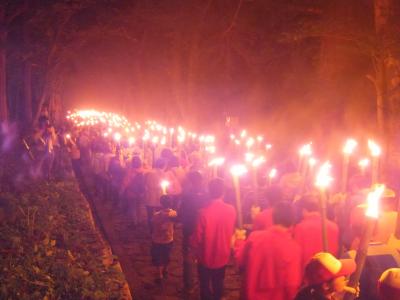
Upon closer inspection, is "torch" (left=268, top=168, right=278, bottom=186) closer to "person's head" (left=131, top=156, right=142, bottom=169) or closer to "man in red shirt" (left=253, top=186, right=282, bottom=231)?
"man in red shirt" (left=253, top=186, right=282, bottom=231)

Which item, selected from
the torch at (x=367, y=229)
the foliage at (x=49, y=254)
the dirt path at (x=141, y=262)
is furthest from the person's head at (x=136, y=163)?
the torch at (x=367, y=229)

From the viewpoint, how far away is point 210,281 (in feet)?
22.3

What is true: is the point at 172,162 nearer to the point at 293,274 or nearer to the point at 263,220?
the point at 263,220

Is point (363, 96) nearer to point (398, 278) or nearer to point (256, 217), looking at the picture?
point (256, 217)

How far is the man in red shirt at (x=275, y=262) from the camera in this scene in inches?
195

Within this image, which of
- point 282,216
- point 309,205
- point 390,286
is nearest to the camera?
point 390,286

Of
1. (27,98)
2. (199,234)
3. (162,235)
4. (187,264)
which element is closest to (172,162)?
(162,235)

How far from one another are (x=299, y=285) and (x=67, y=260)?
3492 mm

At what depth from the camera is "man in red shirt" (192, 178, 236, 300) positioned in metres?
6.39

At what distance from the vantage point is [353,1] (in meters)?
15.9

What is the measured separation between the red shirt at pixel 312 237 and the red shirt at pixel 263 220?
A: 1.45ft

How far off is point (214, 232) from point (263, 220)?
78 centimetres

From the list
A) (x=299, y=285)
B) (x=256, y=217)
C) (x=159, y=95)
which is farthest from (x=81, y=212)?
(x=159, y=95)

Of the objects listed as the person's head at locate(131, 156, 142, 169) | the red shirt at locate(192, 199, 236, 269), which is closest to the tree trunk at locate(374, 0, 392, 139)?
the person's head at locate(131, 156, 142, 169)
